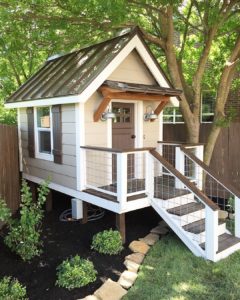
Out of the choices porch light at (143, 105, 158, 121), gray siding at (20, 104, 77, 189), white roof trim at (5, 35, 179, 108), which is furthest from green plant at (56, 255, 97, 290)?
porch light at (143, 105, 158, 121)

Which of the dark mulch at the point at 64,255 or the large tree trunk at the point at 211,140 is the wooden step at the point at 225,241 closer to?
the dark mulch at the point at 64,255

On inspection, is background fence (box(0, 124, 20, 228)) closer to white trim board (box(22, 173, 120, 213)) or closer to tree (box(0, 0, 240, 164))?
white trim board (box(22, 173, 120, 213))

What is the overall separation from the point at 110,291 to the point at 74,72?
15.9 feet

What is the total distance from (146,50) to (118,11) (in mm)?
1511

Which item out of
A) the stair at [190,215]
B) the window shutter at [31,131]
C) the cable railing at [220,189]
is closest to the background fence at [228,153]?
the cable railing at [220,189]

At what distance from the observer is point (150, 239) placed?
6293mm

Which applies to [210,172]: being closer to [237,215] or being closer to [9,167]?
[237,215]

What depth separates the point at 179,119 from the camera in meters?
13.7

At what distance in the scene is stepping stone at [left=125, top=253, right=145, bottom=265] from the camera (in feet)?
18.0

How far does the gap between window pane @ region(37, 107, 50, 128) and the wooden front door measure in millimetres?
1742

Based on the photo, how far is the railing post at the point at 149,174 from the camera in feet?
20.4

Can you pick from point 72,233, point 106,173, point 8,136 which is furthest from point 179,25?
point 72,233

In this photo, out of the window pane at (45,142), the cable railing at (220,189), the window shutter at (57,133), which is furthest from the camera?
the window pane at (45,142)

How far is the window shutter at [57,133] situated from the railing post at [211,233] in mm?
3688
